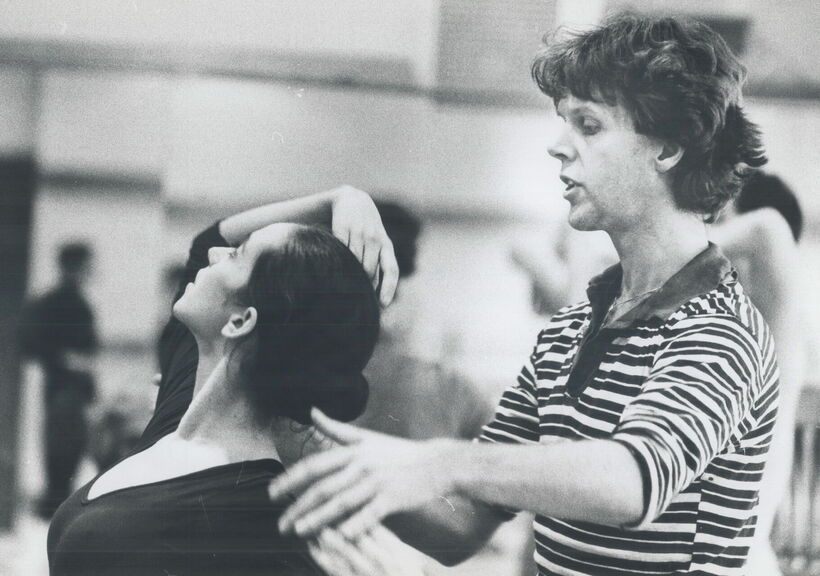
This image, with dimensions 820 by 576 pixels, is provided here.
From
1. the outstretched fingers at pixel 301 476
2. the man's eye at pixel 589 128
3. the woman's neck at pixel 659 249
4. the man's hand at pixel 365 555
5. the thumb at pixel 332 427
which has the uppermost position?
the man's eye at pixel 589 128

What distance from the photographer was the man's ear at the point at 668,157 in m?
1.91

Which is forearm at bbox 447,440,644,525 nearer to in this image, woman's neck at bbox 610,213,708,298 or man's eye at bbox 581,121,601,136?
woman's neck at bbox 610,213,708,298

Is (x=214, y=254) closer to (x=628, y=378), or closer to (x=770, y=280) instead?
(x=628, y=378)

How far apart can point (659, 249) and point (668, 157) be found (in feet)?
0.69

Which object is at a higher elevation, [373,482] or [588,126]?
[588,126]

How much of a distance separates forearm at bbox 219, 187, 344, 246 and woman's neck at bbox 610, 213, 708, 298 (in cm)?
71

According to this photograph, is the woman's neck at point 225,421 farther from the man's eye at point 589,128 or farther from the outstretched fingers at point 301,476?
the man's eye at point 589,128

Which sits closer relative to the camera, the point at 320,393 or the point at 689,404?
the point at 689,404

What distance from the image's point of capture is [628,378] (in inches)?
71.7

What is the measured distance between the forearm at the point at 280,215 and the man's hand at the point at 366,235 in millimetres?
27

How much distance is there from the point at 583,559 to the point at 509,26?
128 cm

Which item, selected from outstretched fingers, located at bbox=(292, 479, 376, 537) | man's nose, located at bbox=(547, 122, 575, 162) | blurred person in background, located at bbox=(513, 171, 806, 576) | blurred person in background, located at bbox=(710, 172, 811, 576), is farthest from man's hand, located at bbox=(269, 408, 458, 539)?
blurred person in background, located at bbox=(710, 172, 811, 576)

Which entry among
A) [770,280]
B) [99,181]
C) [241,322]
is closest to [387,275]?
[241,322]

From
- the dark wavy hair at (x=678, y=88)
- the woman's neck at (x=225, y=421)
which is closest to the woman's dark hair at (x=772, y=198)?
the dark wavy hair at (x=678, y=88)
